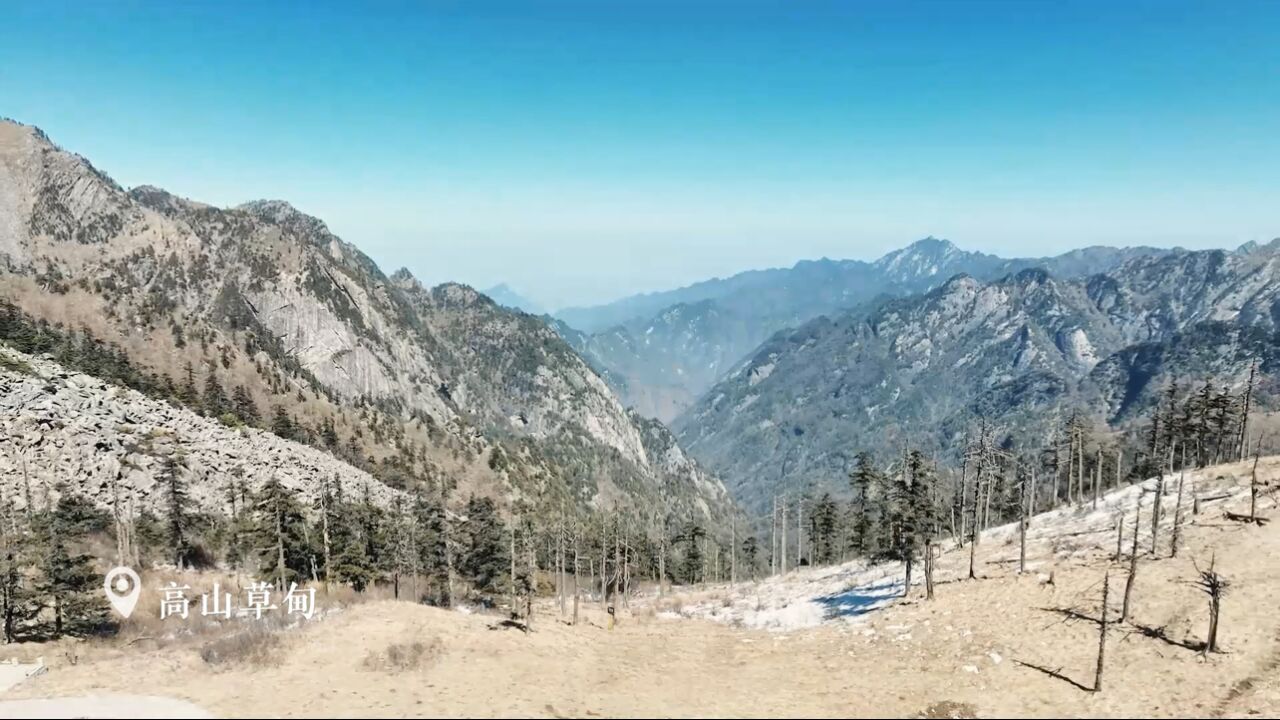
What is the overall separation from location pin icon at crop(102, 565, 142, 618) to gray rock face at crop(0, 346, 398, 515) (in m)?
24.2

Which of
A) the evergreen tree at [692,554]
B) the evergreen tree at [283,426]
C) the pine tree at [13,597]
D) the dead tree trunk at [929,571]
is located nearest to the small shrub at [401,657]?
the pine tree at [13,597]

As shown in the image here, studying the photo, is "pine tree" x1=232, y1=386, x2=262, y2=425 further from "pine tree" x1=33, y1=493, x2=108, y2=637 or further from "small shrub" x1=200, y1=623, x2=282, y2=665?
"small shrub" x1=200, y1=623, x2=282, y2=665

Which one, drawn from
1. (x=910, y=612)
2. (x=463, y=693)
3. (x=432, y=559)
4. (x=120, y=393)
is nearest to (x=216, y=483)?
(x=120, y=393)

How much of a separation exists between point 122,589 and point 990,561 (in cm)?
7018

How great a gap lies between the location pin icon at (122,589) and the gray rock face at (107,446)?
24.2m

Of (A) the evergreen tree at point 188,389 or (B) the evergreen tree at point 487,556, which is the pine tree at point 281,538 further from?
(A) the evergreen tree at point 188,389

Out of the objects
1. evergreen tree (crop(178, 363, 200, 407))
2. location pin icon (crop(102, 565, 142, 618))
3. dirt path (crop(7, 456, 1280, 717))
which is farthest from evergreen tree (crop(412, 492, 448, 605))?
evergreen tree (crop(178, 363, 200, 407))

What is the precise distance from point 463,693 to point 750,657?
20.9 metres

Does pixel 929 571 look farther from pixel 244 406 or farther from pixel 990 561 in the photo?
pixel 244 406

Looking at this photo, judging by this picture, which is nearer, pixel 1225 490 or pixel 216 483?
pixel 1225 490

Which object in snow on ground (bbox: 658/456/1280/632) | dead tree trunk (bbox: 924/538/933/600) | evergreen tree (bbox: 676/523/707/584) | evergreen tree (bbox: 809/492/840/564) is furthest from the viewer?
evergreen tree (bbox: 676/523/707/584)

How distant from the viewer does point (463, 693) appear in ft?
103

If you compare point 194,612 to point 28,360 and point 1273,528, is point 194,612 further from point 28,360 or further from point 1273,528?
point 1273,528

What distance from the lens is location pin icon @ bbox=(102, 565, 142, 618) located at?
145 ft
